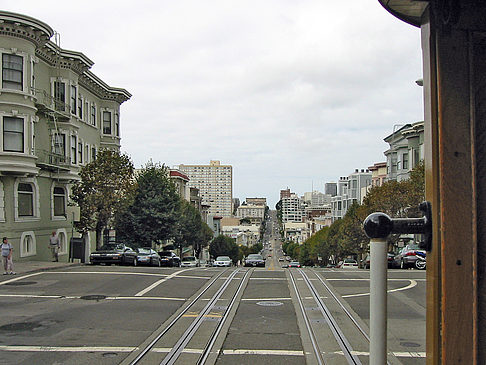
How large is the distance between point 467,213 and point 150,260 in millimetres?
27538

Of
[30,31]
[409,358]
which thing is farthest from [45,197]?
[409,358]

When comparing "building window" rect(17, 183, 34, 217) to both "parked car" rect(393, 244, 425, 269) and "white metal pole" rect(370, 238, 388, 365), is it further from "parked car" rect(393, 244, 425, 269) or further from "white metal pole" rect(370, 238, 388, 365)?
"white metal pole" rect(370, 238, 388, 365)

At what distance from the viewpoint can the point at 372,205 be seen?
117 ft

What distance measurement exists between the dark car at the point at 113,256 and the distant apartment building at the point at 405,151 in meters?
22.2

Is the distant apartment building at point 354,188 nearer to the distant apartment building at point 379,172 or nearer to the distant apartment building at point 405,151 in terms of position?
the distant apartment building at point 379,172

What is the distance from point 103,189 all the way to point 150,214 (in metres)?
8.53

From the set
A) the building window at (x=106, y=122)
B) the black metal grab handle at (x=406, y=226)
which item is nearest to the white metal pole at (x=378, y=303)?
the black metal grab handle at (x=406, y=226)

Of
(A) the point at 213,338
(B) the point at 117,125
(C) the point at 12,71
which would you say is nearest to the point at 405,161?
(B) the point at 117,125

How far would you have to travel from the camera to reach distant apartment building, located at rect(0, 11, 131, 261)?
24.1 metres

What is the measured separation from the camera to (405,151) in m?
45.7

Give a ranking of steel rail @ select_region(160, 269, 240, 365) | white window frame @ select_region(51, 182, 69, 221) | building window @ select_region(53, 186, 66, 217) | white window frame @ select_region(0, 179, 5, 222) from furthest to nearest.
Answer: building window @ select_region(53, 186, 66, 217), white window frame @ select_region(51, 182, 69, 221), white window frame @ select_region(0, 179, 5, 222), steel rail @ select_region(160, 269, 240, 365)

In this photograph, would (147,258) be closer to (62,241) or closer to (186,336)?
(62,241)

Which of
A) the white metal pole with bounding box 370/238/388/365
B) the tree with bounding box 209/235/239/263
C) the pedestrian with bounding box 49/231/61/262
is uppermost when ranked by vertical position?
the white metal pole with bounding box 370/238/388/365

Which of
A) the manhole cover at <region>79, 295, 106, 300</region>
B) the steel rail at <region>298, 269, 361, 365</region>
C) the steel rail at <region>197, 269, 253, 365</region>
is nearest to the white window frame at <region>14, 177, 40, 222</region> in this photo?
the manhole cover at <region>79, 295, 106, 300</region>
